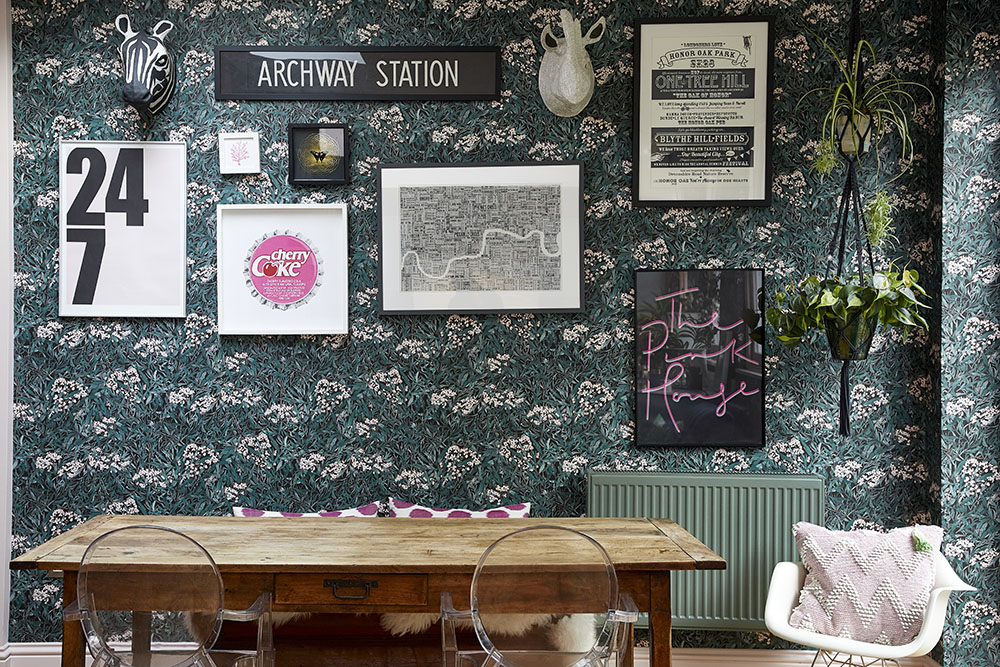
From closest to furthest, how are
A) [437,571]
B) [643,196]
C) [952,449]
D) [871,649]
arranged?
[437,571] < [871,649] < [952,449] < [643,196]

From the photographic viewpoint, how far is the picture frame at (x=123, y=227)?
3.04m

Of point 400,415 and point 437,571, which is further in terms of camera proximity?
point 400,415

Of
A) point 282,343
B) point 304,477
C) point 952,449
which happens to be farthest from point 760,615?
point 282,343

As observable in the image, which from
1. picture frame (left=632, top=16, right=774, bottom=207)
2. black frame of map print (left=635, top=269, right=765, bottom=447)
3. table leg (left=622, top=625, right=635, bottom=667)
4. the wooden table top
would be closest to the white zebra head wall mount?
picture frame (left=632, top=16, right=774, bottom=207)

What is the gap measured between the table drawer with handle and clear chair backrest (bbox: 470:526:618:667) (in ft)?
0.91

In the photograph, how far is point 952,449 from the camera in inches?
112

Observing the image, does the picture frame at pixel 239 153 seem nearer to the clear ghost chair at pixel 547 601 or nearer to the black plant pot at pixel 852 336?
the clear ghost chair at pixel 547 601

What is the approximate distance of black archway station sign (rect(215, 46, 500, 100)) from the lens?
305 cm

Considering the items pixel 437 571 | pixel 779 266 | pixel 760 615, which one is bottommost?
pixel 760 615

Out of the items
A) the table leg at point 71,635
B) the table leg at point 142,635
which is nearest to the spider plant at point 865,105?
the table leg at point 142,635

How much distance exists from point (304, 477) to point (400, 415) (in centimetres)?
46

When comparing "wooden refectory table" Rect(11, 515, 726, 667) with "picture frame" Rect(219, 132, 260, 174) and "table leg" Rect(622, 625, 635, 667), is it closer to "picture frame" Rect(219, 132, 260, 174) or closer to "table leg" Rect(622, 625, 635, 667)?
"table leg" Rect(622, 625, 635, 667)

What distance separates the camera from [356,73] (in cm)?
306

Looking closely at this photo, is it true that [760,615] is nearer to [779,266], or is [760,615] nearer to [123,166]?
[779,266]
